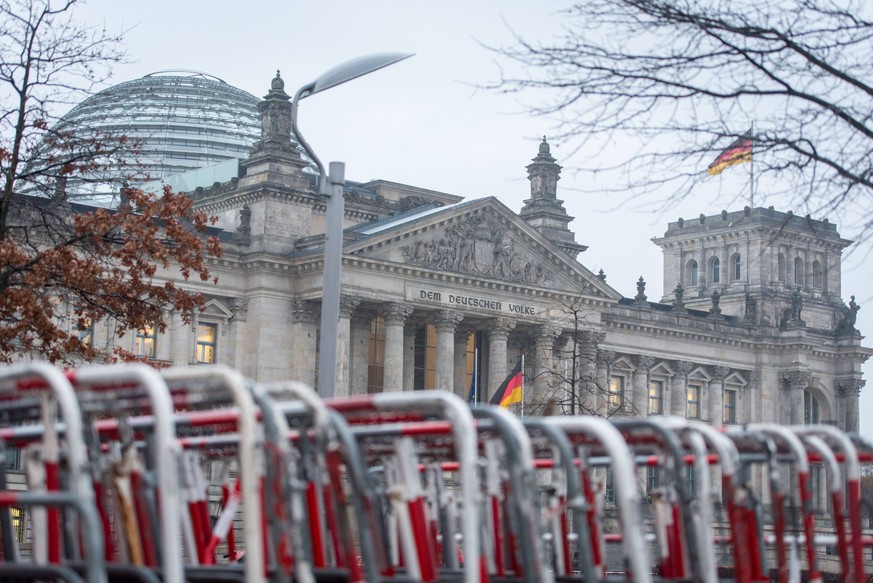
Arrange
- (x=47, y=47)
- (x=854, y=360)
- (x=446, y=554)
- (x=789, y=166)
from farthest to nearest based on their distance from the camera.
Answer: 1. (x=854, y=360)
2. (x=47, y=47)
3. (x=789, y=166)
4. (x=446, y=554)

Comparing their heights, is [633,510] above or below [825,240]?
below

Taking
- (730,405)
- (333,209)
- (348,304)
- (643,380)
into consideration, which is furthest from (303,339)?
(333,209)

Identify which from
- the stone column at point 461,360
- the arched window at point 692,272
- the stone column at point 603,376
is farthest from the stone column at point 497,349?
the arched window at point 692,272

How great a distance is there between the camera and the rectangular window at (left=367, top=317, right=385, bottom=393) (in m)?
69.6

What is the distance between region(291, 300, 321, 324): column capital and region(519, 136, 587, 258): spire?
16101 mm

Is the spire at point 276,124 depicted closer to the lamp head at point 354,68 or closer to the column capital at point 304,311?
the column capital at point 304,311

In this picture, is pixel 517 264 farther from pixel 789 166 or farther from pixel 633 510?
pixel 633 510

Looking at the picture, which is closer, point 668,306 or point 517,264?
point 517,264

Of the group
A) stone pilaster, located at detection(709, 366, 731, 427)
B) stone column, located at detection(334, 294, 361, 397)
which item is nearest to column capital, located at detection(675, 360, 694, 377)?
stone pilaster, located at detection(709, 366, 731, 427)

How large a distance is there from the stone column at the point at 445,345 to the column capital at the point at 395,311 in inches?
→ 71.7

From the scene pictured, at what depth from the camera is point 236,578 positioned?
1062cm

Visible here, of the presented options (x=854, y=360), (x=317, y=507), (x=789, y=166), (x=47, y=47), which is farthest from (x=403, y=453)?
(x=854, y=360)

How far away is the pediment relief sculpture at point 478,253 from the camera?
68.5m

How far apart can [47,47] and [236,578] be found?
2135 centimetres
